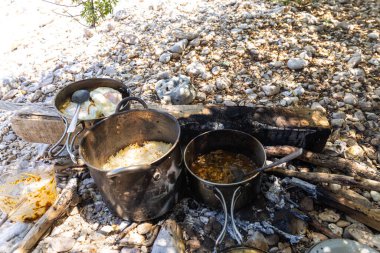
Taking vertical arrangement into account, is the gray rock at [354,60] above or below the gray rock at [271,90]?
above

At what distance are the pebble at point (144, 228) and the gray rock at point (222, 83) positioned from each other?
1697 mm

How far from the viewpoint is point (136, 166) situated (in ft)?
5.98

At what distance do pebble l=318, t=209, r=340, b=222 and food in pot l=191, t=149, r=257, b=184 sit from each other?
22.4 inches

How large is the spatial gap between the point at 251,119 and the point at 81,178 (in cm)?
151

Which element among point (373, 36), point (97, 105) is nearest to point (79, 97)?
point (97, 105)

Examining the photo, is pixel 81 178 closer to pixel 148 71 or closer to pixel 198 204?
pixel 198 204

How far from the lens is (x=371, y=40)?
12.4 feet

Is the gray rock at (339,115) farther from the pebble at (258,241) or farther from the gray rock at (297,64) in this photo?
the pebble at (258,241)

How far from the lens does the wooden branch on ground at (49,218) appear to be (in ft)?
6.87

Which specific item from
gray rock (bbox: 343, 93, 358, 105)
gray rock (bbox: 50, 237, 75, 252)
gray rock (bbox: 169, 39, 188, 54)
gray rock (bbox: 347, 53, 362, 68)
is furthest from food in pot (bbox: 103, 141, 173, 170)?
gray rock (bbox: 347, 53, 362, 68)

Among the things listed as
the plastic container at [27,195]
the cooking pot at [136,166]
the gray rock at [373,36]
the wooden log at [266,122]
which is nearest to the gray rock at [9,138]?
the plastic container at [27,195]

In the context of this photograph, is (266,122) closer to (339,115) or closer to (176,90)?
(339,115)

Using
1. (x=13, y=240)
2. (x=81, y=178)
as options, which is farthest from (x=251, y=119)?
(x=13, y=240)

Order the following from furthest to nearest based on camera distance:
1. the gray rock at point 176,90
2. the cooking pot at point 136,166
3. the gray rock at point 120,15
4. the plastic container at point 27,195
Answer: the gray rock at point 120,15, the gray rock at point 176,90, the plastic container at point 27,195, the cooking pot at point 136,166
